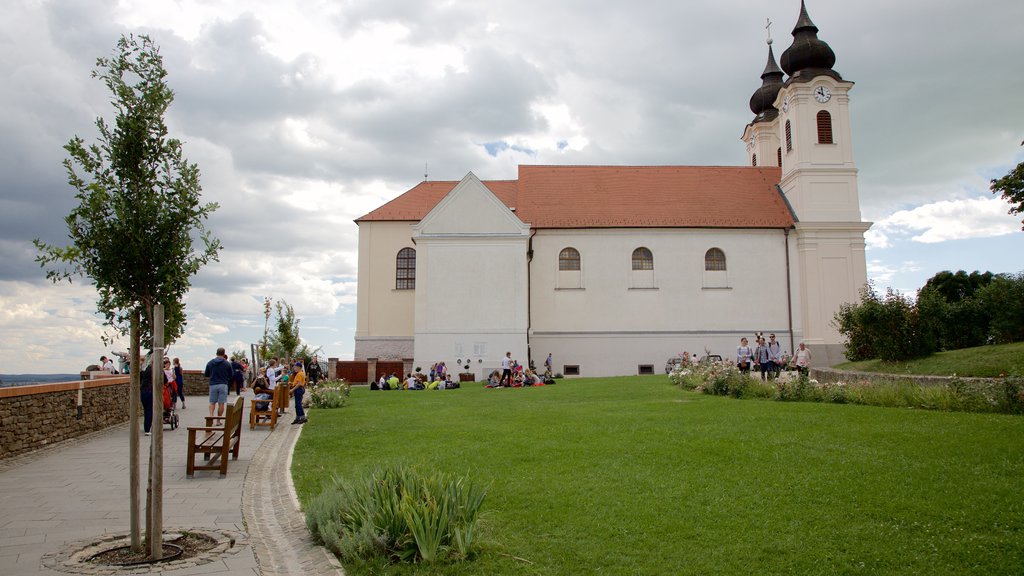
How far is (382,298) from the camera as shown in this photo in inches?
1465

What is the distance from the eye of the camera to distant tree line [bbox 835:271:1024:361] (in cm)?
2205

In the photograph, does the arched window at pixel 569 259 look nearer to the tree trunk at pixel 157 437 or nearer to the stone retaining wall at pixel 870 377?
the stone retaining wall at pixel 870 377

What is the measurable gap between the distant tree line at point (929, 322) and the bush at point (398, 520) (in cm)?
1984

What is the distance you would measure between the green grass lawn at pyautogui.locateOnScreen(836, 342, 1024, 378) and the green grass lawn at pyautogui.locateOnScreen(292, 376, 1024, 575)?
5880 mm

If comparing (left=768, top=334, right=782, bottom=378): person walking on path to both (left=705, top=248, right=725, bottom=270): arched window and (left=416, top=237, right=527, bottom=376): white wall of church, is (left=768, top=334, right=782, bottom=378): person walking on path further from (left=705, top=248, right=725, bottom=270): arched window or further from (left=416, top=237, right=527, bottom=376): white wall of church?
(left=705, top=248, right=725, bottom=270): arched window

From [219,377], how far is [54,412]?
144 inches

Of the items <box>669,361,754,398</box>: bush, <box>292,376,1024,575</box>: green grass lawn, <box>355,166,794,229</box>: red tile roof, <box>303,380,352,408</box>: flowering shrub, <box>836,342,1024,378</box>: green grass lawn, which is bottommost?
<box>292,376,1024,575</box>: green grass lawn

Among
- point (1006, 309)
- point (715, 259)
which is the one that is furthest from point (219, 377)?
point (715, 259)

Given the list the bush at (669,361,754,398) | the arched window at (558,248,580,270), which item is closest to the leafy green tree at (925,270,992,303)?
the arched window at (558,248,580,270)

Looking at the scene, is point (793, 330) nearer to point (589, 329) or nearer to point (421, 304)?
point (589, 329)

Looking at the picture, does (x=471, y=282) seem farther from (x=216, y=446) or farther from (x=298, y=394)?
(x=216, y=446)

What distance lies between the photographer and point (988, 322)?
25484mm

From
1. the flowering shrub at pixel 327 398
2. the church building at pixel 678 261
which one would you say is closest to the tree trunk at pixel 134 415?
the flowering shrub at pixel 327 398

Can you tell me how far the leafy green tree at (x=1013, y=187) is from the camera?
16.8m
